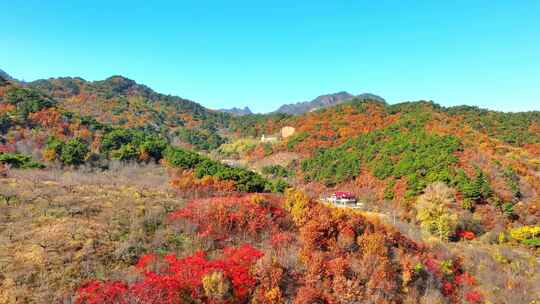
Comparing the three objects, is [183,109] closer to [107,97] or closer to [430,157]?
[107,97]

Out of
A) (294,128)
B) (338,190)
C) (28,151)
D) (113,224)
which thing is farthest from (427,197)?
(294,128)

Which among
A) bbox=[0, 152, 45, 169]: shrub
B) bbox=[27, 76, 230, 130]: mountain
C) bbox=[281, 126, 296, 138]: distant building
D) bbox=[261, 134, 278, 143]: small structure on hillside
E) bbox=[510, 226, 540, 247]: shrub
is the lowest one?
bbox=[510, 226, 540, 247]: shrub

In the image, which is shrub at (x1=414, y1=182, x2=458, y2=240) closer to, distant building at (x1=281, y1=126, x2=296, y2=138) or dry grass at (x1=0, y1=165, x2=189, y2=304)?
dry grass at (x1=0, y1=165, x2=189, y2=304)

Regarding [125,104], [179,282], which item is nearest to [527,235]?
[179,282]

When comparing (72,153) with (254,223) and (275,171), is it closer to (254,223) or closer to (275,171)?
(254,223)

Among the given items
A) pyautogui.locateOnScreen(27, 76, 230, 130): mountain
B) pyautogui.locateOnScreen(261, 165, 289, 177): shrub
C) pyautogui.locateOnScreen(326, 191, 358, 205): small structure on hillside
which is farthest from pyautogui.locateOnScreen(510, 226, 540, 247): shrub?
pyautogui.locateOnScreen(27, 76, 230, 130): mountain

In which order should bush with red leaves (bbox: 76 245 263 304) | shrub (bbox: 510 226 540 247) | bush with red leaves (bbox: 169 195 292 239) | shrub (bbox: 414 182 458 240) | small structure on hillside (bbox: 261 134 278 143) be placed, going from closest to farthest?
bush with red leaves (bbox: 76 245 263 304) → bush with red leaves (bbox: 169 195 292 239) → shrub (bbox: 510 226 540 247) → shrub (bbox: 414 182 458 240) → small structure on hillside (bbox: 261 134 278 143)

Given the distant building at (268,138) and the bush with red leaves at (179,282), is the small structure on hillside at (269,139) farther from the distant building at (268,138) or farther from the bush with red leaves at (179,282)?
the bush with red leaves at (179,282)

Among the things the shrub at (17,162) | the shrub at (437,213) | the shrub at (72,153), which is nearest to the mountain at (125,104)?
the shrub at (72,153)
